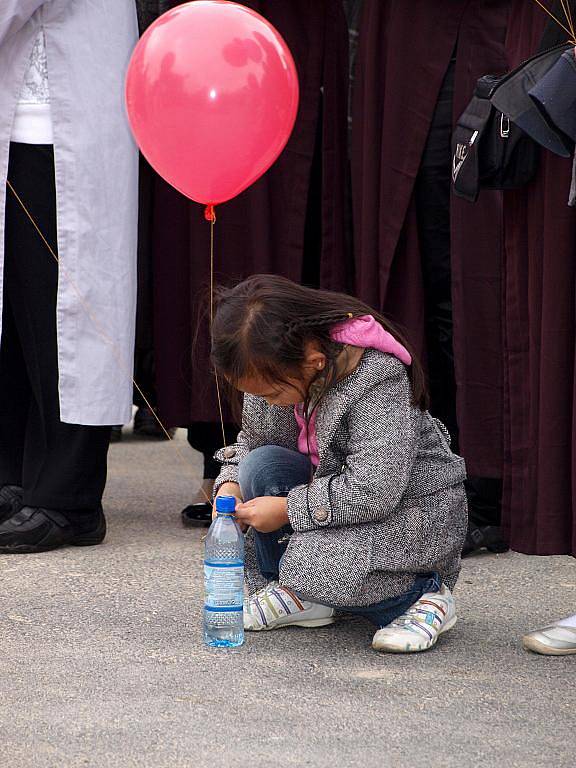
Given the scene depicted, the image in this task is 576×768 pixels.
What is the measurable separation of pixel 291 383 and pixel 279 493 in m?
0.27

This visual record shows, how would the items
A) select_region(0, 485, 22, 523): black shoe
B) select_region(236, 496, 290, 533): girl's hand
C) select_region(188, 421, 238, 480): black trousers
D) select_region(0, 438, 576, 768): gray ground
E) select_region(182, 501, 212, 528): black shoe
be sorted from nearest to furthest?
select_region(0, 438, 576, 768): gray ground, select_region(236, 496, 290, 533): girl's hand, select_region(0, 485, 22, 523): black shoe, select_region(182, 501, 212, 528): black shoe, select_region(188, 421, 238, 480): black trousers

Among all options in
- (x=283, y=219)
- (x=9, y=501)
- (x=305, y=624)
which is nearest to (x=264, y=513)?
(x=305, y=624)

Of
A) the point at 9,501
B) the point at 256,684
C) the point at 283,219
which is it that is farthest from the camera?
the point at 283,219

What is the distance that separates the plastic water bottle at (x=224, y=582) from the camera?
7.66 feet

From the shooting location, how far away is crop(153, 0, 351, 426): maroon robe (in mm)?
3297

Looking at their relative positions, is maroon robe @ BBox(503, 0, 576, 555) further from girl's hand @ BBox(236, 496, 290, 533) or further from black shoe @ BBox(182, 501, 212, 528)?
black shoe @ BBox(182, 501, 212, 528)

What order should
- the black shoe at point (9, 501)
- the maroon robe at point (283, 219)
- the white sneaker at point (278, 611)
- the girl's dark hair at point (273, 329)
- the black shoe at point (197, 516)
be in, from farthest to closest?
1. the black shoe at point (197, 516)
2. the maroon robe at point (283, 219)
3. the black shoe at point (9, 501)
4. the white sneaker at point (278, 611)
5. the girl's dark hair at point (273, 329)

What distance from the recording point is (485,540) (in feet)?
10.1

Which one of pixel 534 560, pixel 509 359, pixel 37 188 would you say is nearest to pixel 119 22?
pixel 37 188

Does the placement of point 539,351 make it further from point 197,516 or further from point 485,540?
point 197,516

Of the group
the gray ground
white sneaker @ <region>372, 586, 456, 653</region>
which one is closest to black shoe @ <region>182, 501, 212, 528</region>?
the gray ground

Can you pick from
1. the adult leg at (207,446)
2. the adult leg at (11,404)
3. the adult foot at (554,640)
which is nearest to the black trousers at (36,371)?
the adult leg at (11,404)

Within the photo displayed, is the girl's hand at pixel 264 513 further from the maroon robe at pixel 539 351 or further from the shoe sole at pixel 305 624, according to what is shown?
the maroon robe at pixel 539 351

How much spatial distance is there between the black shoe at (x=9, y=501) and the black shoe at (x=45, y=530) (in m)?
0.02
